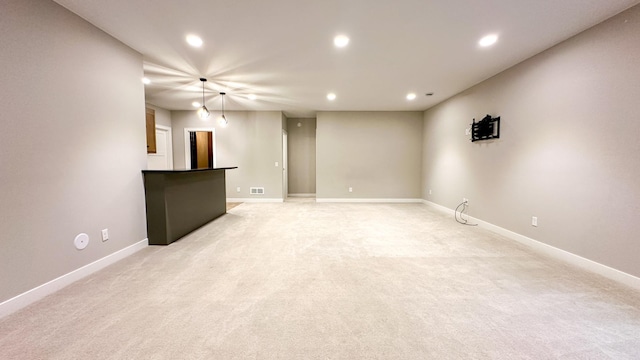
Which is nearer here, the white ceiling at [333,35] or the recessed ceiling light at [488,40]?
the white ceiling at [333,35]

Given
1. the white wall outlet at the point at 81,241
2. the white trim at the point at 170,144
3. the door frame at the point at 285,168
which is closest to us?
the white wall outlet at the point at 81,241

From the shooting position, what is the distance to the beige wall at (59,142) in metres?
1.86

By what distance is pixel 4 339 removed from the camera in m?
1.54

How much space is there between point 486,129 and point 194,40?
15.7 ft

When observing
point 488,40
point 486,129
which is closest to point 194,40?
point 488,40

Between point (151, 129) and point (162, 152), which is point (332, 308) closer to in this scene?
point (151, 129)

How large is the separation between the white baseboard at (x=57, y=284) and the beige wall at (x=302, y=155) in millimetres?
5457

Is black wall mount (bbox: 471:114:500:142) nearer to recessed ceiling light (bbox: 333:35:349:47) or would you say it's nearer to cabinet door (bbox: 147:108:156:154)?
recessed ceiling light (bbox: 333:35:349:47)

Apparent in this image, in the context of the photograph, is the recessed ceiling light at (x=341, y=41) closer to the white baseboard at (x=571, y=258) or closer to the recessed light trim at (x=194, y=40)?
the recessed light trim at (x=194, y=40)

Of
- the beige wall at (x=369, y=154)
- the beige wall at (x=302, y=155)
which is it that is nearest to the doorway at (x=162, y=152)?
the beige wall at (x=302, y=155)

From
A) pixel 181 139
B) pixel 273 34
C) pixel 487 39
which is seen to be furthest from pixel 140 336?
pixel 181 139

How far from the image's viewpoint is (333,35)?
2723mm

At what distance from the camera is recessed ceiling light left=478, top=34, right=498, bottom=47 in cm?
274

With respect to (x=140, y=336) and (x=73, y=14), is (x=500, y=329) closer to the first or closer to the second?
(x=140, y=336)
